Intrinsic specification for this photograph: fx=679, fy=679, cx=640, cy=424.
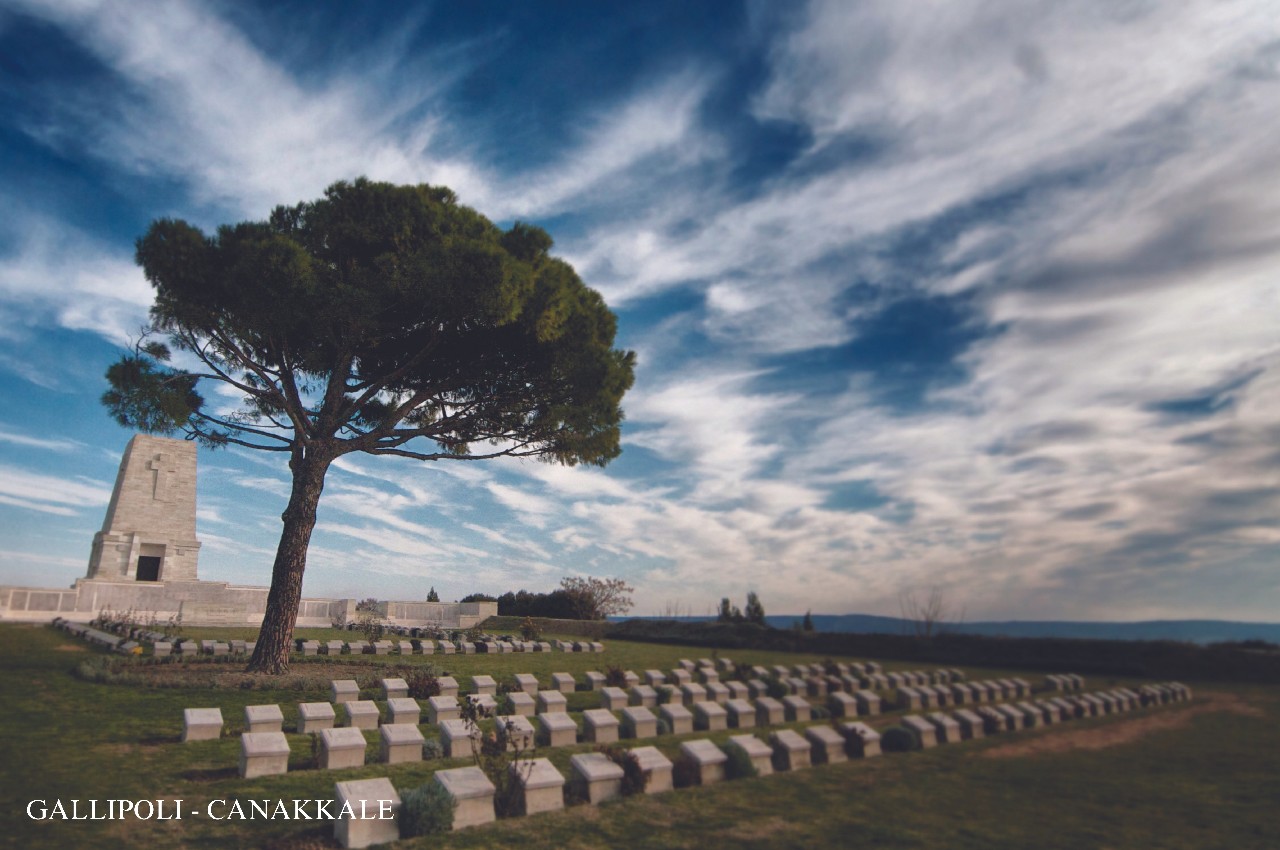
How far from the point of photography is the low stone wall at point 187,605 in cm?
2827

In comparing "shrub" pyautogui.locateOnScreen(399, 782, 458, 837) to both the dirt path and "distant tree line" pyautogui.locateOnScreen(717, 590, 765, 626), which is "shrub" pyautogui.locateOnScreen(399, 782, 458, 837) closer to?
the dirt path

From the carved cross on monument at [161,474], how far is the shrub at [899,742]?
126 ft

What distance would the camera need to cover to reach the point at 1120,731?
11.4 meters

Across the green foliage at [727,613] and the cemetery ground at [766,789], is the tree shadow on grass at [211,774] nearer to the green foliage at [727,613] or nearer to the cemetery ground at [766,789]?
the cemetery ground at [766,789]

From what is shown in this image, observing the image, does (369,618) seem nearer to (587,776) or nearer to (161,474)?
(161,474)

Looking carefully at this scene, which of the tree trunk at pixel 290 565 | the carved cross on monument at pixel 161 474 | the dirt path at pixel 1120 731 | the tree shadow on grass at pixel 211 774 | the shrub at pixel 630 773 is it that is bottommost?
the dirt path at pixel 1120 731

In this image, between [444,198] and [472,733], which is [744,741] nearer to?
[472,733]

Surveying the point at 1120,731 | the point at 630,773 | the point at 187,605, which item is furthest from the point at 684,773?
the point at 187,605

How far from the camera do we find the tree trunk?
14266mm

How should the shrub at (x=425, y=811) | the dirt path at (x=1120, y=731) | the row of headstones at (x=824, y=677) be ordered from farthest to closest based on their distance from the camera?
the row of headstones at (x=824, y=677) < the dirt path at (x=1120, y=731) < the shrub at (x=425, y=811)

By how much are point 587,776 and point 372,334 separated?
1280 cm

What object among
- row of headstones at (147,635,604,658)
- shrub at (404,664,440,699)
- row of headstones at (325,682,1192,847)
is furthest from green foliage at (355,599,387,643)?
row of headstones at (325,682,1192,847)

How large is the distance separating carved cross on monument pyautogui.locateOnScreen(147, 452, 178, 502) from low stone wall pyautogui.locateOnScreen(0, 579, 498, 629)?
4883mm

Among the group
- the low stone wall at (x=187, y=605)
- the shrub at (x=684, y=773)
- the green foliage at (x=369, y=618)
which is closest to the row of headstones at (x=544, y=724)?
the shrub at (x=684, y=773)
